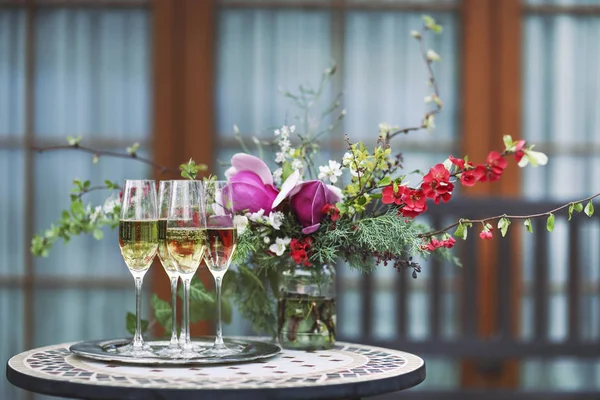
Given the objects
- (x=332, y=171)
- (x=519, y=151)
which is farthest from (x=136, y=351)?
(x=519, y=151)

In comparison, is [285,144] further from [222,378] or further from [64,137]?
[64,137]

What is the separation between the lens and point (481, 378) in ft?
10.3

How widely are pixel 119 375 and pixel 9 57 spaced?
2.27 m

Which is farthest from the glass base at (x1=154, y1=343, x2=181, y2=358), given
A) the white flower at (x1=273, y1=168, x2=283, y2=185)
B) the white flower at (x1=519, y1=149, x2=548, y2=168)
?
the white flower at (x1=519, y1=149, x2=548, y2=168)

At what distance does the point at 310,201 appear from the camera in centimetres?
145

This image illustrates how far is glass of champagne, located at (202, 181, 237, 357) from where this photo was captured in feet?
4.42

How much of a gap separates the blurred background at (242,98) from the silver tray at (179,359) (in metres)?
1.68

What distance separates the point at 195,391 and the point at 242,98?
2209mm

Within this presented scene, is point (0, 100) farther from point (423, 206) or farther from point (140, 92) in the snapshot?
point (423, 206)

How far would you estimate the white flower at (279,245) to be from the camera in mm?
1458

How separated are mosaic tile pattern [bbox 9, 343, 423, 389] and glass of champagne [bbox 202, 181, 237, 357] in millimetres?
101

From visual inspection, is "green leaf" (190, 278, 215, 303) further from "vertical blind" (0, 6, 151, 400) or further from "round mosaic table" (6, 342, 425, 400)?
"vertical blind" (0, 6, 151, 400)

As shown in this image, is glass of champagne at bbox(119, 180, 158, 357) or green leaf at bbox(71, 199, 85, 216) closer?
glass of champagne at bbox(119, 180, 158, 357)

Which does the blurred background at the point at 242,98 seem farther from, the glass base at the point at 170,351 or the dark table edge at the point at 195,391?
the dark table edge at the point at 195,391
